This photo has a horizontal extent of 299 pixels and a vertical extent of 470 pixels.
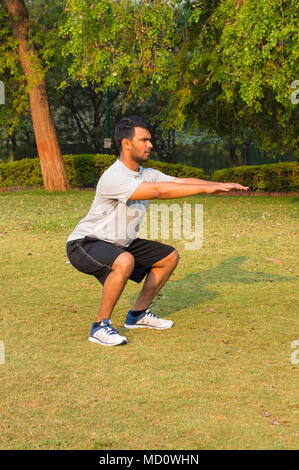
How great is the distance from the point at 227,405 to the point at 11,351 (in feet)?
6.44

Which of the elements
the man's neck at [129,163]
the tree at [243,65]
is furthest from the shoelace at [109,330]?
the tree at [243,65]

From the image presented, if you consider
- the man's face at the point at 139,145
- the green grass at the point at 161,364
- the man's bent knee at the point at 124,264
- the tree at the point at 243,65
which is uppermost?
the tree at the point at 243,65

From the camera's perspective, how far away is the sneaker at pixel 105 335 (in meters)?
5.33

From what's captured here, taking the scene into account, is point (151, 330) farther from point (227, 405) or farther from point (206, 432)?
point (206, 432)

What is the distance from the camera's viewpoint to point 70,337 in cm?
563

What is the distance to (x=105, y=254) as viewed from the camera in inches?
215

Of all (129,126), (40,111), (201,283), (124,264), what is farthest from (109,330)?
(40,111)

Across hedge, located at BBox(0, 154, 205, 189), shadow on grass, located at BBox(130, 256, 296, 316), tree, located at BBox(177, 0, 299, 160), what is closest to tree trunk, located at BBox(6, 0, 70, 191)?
hedge, located at BBox(0, 154, 205, 189)

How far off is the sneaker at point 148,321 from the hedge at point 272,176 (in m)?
16.6

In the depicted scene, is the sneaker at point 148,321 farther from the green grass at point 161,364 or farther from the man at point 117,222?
the man at point 117,222

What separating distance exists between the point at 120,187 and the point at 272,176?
1747 centimetres

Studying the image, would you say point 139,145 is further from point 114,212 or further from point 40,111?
point 40,111

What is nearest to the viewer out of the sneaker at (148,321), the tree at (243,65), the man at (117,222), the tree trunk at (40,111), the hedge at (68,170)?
the man at (117,222)

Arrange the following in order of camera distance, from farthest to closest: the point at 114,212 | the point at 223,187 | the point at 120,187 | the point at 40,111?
the point at 40,111, the point at 114,212, the point at 120,187, the point at 223,187
